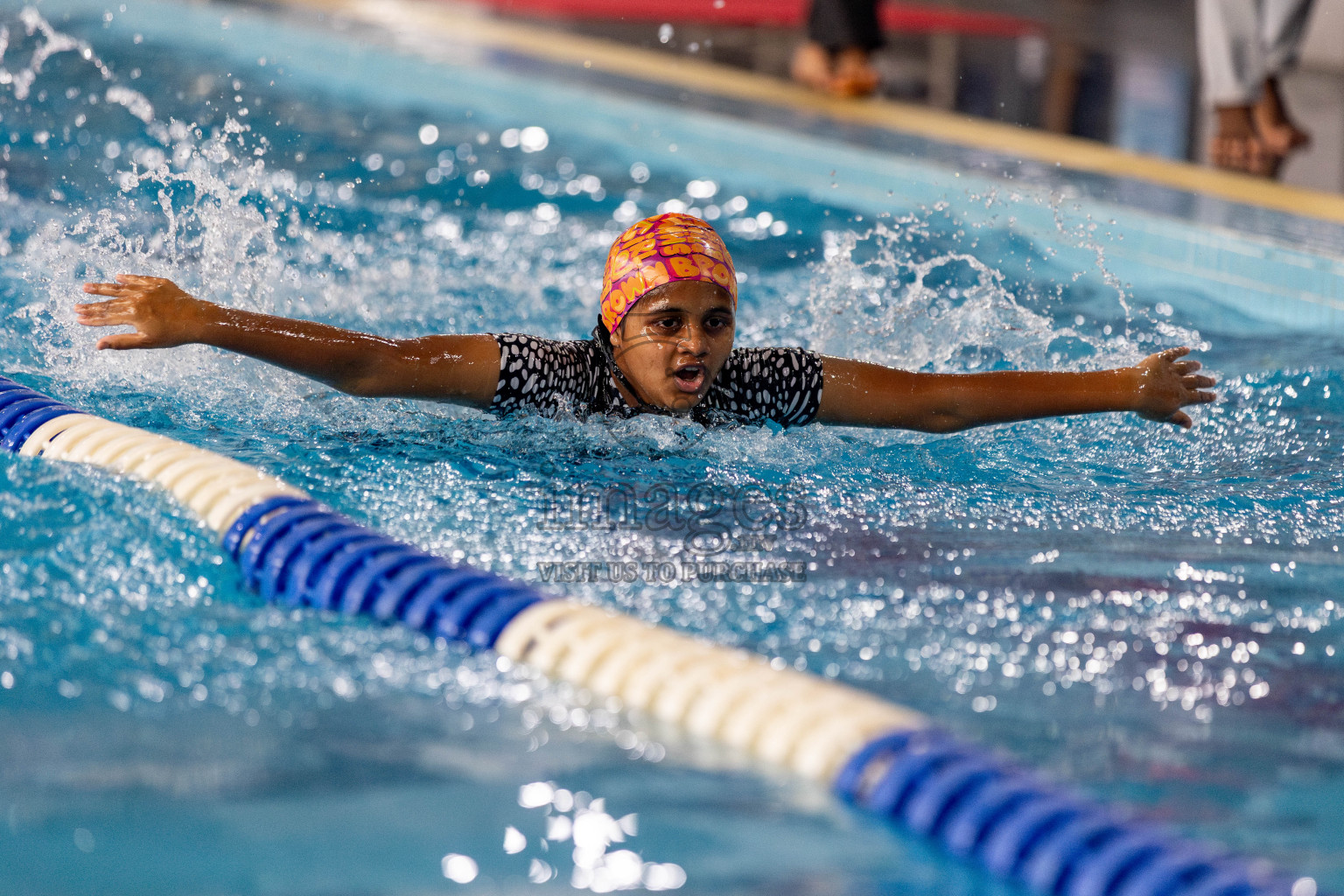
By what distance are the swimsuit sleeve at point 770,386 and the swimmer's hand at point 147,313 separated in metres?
1.15

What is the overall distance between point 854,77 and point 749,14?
3539 mm

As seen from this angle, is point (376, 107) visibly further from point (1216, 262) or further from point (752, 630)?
point (752, 630)

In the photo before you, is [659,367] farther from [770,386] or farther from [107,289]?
[107,289]

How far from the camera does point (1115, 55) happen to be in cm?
916

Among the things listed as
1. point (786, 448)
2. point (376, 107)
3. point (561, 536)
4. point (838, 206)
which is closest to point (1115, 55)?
point (838, 206)

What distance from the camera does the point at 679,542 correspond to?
2.78 meters

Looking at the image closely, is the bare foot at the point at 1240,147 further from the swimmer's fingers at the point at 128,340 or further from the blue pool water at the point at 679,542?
the swimmer's fingers at the point at 128,340

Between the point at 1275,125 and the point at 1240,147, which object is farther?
the point at 1275,125

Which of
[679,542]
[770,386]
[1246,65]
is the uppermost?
[1246,65]

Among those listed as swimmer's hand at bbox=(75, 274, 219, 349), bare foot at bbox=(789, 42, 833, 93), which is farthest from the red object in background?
swimmer's hand at bbox=(75, 274, 219, 349)

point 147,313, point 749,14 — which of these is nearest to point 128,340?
point 147,313

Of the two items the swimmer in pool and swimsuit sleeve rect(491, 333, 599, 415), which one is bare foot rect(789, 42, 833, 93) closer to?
the swimmer in pool

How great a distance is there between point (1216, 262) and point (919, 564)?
2.79 m

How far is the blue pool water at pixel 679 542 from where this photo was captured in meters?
1.91
